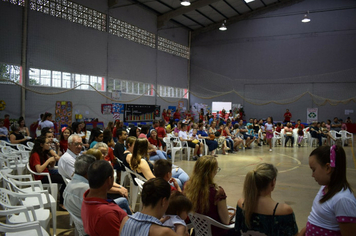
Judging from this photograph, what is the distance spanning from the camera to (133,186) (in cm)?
435

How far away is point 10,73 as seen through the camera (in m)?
10.4

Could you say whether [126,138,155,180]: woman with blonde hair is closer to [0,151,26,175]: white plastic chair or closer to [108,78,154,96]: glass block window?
[0,151,26,175]: white plastic chair

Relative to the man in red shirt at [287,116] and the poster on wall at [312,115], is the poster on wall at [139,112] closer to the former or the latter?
the man in red shirt at [287,116]

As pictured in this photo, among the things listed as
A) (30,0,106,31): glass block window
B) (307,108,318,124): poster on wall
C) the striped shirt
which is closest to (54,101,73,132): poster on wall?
(30,0,106,31): glass block window

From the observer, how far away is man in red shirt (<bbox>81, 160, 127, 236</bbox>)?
1941mm

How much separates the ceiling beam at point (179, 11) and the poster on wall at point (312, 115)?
9.51m

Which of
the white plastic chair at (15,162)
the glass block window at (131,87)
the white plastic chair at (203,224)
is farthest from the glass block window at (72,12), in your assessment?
the white plastic chair at (203,224)

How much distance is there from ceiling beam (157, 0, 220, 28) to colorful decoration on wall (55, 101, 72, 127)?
28.3 ft

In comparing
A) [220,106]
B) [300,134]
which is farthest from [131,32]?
[300,134]

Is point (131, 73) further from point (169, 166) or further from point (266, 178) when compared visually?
point (266, 178)

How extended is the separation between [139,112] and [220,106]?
7221 mm

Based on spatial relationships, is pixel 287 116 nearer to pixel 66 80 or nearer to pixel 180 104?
pixel 180 104

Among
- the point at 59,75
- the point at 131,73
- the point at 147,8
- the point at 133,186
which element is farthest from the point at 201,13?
the point at 133,186

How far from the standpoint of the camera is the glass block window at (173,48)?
1906cm
